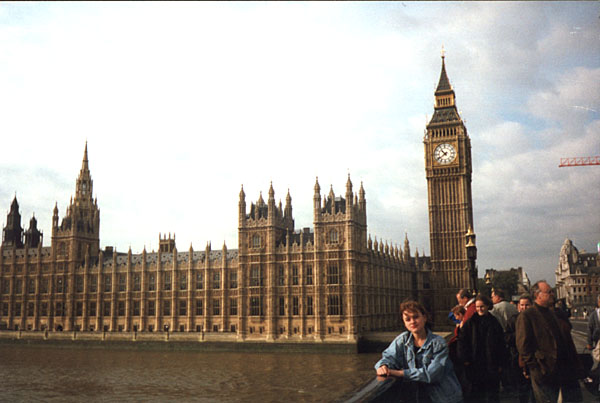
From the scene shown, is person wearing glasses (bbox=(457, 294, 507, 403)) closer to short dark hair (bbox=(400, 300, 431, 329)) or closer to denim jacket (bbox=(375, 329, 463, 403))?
denim jacket (bbox=(375, 329, 463, 403))

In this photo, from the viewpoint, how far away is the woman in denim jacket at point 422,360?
7457 millimetres

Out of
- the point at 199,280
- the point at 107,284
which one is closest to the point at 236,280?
the point at 199,280

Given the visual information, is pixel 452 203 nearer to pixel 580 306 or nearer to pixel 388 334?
pixel 388 334

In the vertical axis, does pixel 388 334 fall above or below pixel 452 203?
below

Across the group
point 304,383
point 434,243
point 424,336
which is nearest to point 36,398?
point 304,383

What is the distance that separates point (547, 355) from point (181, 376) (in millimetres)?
44959

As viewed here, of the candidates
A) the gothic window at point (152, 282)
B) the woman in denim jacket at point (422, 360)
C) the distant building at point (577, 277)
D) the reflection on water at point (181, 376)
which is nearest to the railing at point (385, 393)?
the woman in denim jacket at point (422, 360)

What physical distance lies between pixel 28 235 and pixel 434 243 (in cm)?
7635

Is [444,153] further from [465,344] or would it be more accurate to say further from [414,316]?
[414,316]

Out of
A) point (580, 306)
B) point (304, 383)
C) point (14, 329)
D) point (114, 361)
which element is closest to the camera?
point (304, 383)

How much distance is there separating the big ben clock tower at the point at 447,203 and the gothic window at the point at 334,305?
2908 centimetres

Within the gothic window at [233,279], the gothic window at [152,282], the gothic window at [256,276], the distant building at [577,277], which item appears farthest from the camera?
the distant building at [577,277]

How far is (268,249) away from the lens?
7244 cm

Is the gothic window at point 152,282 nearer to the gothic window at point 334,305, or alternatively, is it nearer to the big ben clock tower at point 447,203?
the gothic window at point 334,305
